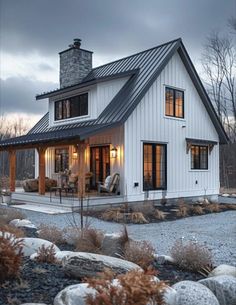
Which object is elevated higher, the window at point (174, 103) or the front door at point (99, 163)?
the window at point (174, 103)

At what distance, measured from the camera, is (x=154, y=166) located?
1426cm

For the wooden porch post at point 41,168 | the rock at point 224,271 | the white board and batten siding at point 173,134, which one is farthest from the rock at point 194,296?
the wooden porch post at point 41,168

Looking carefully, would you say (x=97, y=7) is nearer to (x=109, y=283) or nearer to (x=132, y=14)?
(x=132, y=14)

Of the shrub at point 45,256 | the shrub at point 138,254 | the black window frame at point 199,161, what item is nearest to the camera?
the shrub at point 45,256

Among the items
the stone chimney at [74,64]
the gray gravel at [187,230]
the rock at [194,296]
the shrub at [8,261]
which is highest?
the stone chimney at [74,64]

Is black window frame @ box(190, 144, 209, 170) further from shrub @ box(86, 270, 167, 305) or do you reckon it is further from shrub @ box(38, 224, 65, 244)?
shrub @ box(86, 270, 167, 305)

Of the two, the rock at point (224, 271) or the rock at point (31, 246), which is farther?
the rock at point (31, 246)

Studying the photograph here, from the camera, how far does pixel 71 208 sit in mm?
11836

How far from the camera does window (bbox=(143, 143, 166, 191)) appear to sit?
45.9 ft

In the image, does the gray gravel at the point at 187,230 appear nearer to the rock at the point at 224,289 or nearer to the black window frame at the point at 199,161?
the rock at the point at 224,289

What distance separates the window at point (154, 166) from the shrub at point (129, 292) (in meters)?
11.0

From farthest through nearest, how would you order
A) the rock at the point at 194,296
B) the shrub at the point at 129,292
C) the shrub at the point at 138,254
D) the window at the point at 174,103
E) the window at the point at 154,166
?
1. the window at the point at 174,103
2. the window at the point at 154,166
3. the shrub at the point at 138,254
4. the rock at the point at 194,296
5. the shrub at the point at 129,292

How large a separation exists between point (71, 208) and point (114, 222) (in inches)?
85.8

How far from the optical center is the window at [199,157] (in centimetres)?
1625
